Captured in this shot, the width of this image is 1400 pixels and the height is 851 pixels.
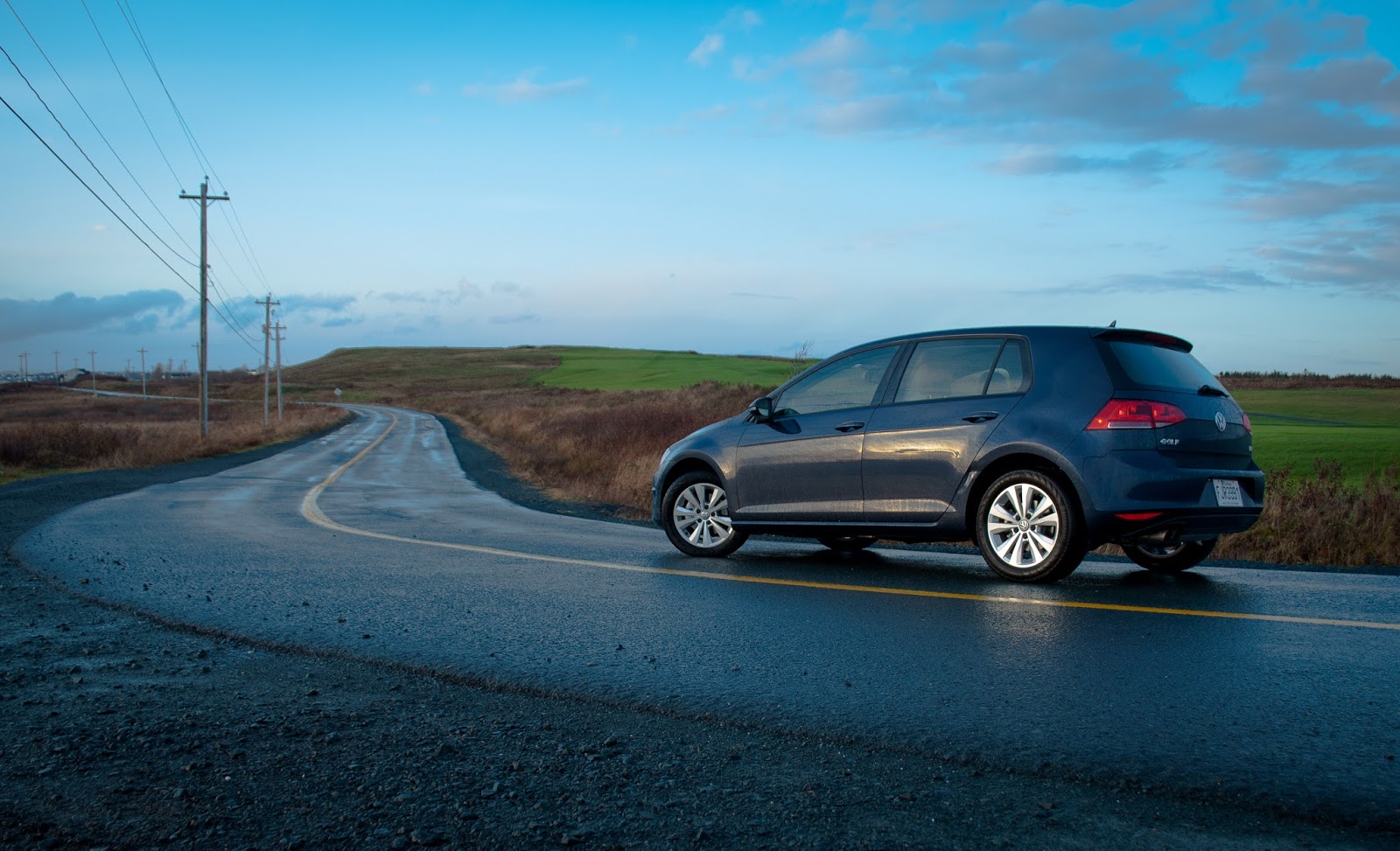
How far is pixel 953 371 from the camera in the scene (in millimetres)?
7949

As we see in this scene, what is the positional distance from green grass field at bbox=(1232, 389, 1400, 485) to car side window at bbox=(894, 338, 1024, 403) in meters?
7.60

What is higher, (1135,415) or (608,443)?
(1135,415)

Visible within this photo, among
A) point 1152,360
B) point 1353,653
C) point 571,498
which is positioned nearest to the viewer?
point 1353,653

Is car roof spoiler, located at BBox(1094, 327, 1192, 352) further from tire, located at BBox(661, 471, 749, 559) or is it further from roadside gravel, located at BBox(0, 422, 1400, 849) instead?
roadside gravel, located at BBox(0, 422, 1400, 849)

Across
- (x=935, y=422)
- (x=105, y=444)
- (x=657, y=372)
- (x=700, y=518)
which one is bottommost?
(x=105, y=444)

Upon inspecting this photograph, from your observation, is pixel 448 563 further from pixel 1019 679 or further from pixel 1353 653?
pixel 1353 653

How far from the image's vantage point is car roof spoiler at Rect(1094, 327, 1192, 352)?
7387 mm

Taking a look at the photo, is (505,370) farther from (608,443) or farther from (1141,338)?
(1141,338)

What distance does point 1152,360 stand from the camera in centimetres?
737

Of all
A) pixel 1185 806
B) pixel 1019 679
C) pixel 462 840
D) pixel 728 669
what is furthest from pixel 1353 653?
pixel 462 840

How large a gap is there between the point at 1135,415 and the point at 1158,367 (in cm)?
62

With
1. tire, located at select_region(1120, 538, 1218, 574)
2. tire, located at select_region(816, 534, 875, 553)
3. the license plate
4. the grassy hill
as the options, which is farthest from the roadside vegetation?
tire, located at select_region(816, 534, 875, 553)

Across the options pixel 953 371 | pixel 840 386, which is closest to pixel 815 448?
pixel 840 386

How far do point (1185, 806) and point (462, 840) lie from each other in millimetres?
2137
